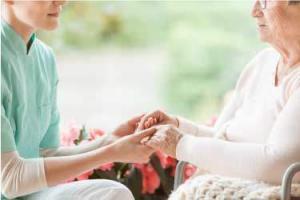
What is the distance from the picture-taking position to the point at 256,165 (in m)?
1.66

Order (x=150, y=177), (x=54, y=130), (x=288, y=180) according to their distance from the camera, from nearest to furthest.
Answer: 1. (x=288, y=180)
2. (x=54, y=130)
3. (x=150, y=177)

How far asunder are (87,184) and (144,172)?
0.66 meters

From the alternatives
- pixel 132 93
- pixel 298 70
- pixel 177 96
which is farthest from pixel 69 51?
pixel 298 70

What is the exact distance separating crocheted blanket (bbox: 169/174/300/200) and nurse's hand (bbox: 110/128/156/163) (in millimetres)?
188

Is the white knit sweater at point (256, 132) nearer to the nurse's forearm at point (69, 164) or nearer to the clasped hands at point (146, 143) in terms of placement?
the clasped hands at point (146, 143)

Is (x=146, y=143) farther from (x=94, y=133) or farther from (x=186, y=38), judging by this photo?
(x=186, y=38)

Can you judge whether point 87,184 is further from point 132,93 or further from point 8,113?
point 132,93

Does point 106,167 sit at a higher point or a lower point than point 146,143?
lower

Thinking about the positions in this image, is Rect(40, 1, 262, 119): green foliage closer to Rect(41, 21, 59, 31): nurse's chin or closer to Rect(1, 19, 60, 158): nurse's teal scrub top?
Rect(1, 19, 60, 158): nurse's teal scrub top

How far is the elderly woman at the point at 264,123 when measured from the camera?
5.35 feet

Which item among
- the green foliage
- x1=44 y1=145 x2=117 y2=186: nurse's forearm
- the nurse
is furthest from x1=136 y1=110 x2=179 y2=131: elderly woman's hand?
the green foliage

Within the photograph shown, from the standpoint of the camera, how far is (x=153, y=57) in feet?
11.0

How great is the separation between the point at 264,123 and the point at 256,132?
4cm

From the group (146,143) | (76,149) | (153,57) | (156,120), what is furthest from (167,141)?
(153,57)
